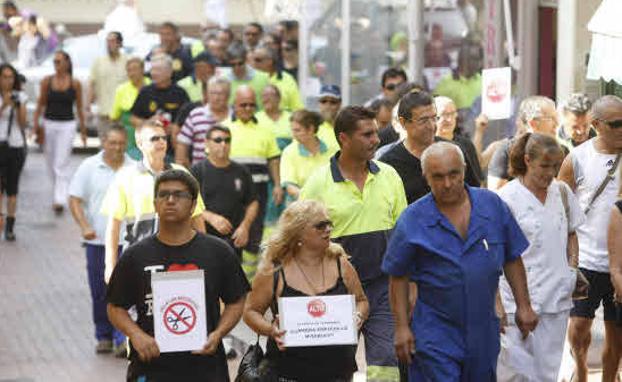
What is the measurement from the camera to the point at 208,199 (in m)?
12.9

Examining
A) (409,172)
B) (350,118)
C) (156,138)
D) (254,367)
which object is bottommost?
(254,367)

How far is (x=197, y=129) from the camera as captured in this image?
15.0 meters

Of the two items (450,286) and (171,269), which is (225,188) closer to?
(171,269)

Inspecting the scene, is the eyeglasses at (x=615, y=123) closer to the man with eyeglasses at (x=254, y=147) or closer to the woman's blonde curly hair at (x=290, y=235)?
the woman's blonde curly hair at (x=290, y=235)

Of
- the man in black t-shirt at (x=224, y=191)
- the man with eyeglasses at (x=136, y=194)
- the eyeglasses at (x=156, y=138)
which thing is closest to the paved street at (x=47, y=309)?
the man in black t-shirt at (x=224, y=191)

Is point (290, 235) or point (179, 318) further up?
point (290, 235)

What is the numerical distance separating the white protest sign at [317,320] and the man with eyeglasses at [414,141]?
173 cm

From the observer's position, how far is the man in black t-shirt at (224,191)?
12.8 m

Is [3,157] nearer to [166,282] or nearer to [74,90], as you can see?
[74,90]

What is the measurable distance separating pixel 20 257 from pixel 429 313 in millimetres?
10428

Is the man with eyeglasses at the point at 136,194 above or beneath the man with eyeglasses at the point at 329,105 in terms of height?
beneath

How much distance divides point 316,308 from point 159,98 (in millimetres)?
9024

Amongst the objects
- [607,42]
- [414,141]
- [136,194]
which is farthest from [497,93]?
[136,194]

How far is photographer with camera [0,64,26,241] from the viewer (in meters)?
19.0
